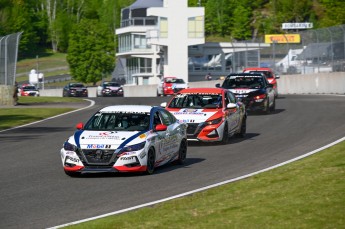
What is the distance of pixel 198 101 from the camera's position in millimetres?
25016

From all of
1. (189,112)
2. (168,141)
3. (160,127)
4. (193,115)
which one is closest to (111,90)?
(189,112)

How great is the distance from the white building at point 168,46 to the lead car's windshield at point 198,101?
54.7 meters

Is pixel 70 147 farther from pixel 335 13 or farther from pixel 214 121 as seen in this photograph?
pixel 335 13

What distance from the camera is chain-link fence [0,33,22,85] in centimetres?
4538

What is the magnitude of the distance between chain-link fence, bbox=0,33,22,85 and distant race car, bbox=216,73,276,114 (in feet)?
44.6

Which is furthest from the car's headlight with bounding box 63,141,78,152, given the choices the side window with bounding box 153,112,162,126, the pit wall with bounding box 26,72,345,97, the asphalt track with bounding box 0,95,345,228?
the pit wall with bounding box 26,72,345,97

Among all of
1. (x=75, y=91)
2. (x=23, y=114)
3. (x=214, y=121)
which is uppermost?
(x=214, y=121)

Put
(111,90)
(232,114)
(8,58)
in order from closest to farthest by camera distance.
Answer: (232,114) → (8,58) → (111,90)

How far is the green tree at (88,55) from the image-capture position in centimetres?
12762

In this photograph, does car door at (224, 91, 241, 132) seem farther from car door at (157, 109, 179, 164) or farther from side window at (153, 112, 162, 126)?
side window at (153, 112, 162, 126)

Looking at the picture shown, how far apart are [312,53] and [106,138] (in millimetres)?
43095

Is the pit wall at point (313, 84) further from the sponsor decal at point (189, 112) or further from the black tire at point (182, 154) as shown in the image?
the black tire at point (182, 154)

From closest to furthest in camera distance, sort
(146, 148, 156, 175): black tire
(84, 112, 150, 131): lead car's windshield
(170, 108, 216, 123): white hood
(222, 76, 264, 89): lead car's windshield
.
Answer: (146, 148, 156, 175): black tire < (84, 112, 150, 131): lead car's windshield < (170, 108, 216, 123): white hood < (222, 76, 264, 89): lead car's windshield

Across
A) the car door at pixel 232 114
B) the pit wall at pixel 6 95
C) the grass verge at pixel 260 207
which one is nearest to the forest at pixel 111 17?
the pit wall at pixel 6 95
